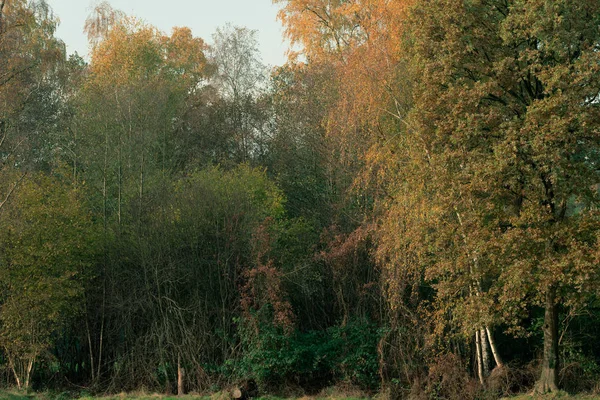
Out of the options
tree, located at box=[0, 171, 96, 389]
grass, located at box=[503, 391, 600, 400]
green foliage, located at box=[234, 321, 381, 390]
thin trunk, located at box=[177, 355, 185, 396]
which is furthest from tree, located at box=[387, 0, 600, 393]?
tree, located at box=[0, 171, 96, 389]

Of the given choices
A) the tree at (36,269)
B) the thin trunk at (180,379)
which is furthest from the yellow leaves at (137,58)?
the thin trunk at (180,379)

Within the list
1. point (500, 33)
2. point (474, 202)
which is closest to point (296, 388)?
point (474, 202)

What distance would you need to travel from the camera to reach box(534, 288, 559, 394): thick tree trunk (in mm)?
16703

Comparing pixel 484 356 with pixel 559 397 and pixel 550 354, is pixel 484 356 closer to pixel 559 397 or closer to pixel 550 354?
pixel 550 354

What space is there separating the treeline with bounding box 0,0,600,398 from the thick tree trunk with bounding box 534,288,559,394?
0.18ft

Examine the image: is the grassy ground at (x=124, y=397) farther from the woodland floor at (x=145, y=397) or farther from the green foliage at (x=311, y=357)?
the green foliage at (x=311, y=357)

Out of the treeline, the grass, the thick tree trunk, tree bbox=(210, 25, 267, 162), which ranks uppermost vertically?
tree bbox=(210, 25, 267, 162)

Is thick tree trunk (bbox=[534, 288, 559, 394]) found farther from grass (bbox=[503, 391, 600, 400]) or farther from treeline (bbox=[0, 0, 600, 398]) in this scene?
grass (bbox=[503, 391, 600, 400])

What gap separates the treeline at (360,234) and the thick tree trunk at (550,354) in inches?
2.1

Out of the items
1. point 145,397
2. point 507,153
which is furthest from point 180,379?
point 507,153

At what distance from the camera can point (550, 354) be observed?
1691cm

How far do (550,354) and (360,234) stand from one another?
5.51 m

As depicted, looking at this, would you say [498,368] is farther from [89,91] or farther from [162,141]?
[89,91]

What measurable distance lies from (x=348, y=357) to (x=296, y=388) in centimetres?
161
